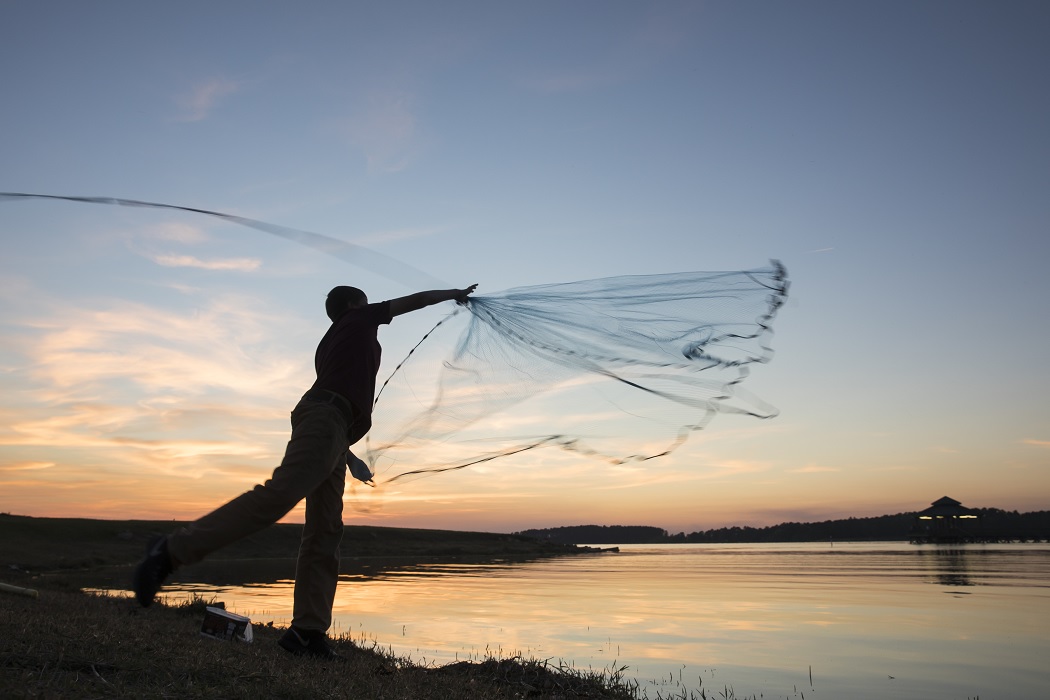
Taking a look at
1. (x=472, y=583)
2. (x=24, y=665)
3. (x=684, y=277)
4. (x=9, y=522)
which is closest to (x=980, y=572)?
(x=472, y=583)

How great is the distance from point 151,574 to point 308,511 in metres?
1.24

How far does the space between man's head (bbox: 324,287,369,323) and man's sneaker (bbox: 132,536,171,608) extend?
7.03 feet

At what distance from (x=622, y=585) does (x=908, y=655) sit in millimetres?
12510

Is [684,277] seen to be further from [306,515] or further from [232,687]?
[232,687]

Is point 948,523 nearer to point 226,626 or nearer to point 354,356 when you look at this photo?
point 226,626

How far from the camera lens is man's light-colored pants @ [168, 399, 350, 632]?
157 inches

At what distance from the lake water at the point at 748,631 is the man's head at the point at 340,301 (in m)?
3.84

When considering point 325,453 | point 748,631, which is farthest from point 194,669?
point 748,631

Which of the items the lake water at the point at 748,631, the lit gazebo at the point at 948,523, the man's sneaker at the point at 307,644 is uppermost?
the man's sneaker at the point at 307,644

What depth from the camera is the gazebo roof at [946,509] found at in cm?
6838

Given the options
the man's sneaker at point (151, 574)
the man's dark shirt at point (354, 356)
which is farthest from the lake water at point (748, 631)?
the man's sneaker at point (151, 574)

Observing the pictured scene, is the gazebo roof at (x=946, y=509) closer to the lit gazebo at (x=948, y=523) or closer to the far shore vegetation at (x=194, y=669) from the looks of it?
the lit gazebo at (x=948, y=523)

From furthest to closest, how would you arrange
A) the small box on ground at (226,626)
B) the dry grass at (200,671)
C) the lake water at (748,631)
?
1. the lake water at (748,631)
2. the small box on ground at (226,626)
3. the dry grass at (200,671)

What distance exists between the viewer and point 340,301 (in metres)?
5.61
